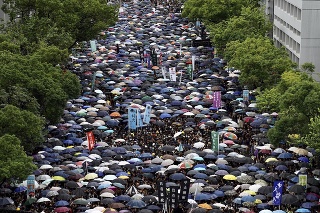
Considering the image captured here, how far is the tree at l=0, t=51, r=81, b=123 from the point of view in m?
60.2

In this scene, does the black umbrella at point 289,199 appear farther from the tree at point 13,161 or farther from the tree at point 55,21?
the tree at point 55,21

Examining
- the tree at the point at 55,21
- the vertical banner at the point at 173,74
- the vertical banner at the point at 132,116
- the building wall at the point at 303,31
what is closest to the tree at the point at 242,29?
the building wall at the point at 303,31

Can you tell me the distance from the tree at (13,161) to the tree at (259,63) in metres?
25.6

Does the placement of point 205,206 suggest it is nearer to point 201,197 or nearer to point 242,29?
point 201,197

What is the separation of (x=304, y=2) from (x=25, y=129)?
32.6 m

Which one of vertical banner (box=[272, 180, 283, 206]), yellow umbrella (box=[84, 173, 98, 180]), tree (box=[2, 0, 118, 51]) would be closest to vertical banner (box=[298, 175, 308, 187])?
vertical banner (box=[272, 180, 283, 206])

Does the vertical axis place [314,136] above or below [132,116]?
above

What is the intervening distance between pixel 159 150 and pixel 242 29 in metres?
24.8

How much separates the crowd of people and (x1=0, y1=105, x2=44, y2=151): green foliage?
2.06 m

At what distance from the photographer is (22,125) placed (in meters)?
54.8

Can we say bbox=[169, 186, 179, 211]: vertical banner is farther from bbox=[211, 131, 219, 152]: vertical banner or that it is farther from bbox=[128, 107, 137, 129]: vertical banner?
bbox=[128, 107, 137, 129]: vertical banner

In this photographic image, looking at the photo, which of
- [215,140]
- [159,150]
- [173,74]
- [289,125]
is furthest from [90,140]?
[173,74]

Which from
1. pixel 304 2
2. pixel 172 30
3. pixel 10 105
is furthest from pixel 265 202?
pixel 172 30

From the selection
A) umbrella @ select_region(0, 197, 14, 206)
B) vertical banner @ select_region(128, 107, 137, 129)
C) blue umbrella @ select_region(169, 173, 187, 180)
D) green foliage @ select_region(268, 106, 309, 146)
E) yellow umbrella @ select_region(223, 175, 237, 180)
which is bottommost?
yellow umbrella @ select_region(223, 175, 237, 180)
